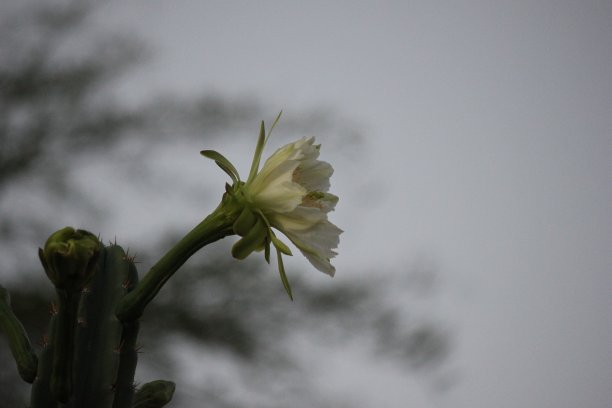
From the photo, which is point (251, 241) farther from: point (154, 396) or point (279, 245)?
point (154, 396)

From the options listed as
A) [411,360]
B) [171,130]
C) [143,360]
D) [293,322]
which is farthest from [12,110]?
[411,360]

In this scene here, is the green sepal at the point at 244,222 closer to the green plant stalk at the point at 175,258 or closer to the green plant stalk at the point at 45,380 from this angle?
the green plant stalk at the point at 175,258

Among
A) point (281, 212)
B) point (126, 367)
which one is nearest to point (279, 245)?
point (281, 212)

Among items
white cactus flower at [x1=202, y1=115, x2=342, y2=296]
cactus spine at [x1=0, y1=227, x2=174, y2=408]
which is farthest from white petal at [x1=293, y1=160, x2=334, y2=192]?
cactus spine at [x1=0, y1=227, x2=174, y2=408]

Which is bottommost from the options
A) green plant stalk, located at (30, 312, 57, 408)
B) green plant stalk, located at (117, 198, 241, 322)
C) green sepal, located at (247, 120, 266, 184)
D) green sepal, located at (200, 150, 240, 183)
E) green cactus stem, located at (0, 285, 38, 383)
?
green plant stalk, located at (30, 312, 57, 408)

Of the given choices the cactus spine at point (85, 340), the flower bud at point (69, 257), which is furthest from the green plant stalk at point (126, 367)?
the flower bud at point (69, 257)

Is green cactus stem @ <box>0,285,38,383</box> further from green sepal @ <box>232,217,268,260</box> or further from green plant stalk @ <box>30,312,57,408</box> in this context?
green sepal @ <box>232,217,268,260</box>

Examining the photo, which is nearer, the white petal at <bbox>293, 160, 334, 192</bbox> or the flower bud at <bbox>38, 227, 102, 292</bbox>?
the flower bud at <bbox>38, 227, 102, 292</bbox>
